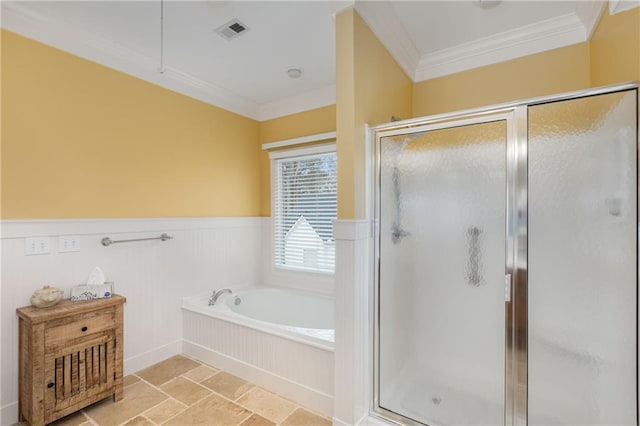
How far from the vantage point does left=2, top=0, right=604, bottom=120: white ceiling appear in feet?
6.34

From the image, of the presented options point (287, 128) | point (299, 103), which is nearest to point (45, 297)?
point (287, 128)

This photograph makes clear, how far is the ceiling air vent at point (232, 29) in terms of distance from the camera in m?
2.10

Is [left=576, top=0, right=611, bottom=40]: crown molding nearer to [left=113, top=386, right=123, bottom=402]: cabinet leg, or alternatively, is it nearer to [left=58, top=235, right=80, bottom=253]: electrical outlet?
[left=58, top=235, right=80, bottom=253]: electrical outlet

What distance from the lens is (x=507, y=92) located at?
2309mm

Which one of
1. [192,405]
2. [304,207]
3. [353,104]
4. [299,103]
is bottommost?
[192,405]

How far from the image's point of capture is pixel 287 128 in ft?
11.5

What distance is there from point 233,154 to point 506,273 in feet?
9.31

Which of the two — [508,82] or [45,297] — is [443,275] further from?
[45,297]

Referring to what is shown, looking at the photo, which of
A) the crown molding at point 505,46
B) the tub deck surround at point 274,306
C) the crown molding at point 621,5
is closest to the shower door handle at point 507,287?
the crown molding at point 621,5

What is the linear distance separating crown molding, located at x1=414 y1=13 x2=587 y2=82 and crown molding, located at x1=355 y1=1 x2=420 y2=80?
0.15m

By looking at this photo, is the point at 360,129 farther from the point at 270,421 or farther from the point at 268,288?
the point at 268,288

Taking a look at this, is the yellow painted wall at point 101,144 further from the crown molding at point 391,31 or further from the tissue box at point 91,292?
the crown molding at point 391,31

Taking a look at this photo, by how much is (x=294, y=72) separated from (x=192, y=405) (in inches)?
109

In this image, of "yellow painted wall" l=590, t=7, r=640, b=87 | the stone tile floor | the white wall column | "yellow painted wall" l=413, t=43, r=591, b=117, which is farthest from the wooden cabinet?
"yellow painted wall" l=590, t=7, r=640, b=87
